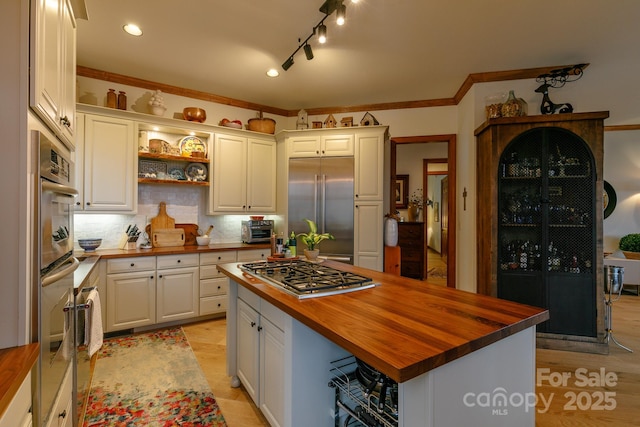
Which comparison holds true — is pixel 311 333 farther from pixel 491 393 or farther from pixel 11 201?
pixel 11 201

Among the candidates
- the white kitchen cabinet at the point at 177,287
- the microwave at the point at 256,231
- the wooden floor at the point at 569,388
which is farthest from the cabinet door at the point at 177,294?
the microwave at the point at 256,231

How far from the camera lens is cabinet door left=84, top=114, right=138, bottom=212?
3078 mm

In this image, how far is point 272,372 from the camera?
1.61 m

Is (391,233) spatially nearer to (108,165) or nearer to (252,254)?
(252,254)

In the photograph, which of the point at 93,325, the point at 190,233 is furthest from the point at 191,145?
the point at 93,325

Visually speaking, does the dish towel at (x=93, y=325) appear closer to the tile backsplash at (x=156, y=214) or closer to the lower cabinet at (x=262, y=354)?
the lower cabinet at (x=262, y=354)

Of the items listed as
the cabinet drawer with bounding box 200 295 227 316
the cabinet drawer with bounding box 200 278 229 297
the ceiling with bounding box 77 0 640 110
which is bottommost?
the cabinet drawer with bounding box 200 295 227 316

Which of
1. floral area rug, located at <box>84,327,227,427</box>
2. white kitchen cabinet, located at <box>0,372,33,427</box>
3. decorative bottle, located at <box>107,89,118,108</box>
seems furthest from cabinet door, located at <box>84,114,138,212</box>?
white kitchen cabinet, located at <box>0,372,33,427</box>

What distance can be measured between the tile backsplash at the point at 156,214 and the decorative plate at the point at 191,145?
452 mm

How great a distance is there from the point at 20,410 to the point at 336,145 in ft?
11.6

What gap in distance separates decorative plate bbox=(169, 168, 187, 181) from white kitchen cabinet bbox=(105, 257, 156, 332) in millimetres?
1072

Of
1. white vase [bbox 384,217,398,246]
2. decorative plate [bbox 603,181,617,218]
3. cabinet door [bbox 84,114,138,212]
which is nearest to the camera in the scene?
cabinet door [bbox 84,114,138,212]

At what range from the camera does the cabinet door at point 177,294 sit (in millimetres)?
3268

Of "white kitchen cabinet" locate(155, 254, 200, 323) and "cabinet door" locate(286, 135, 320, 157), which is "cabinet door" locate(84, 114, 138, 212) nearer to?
"white kitchen cabinet" locate(155, 254, 200, 323)
